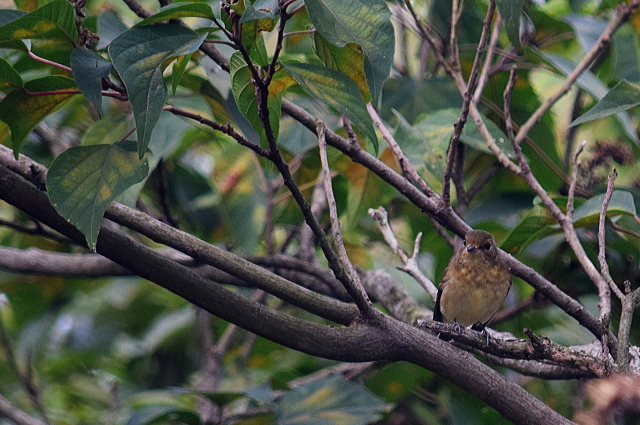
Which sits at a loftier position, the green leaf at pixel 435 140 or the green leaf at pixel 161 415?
the green leaf at pixel 435 140

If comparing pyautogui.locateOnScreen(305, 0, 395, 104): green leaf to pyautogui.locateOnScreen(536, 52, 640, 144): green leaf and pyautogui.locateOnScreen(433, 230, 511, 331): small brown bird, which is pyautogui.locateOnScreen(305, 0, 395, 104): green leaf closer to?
pyautogui.locateOnScreen(536, 52, 640, 144): green leaf

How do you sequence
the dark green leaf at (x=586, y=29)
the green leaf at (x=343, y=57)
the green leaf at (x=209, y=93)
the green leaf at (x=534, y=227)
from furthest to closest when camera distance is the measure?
the dark green leaf at (x=586, y=29), the green leaf at (x=209, y=93), the green leaf at (x=534, y=227), the green leaf at (x=343, y=57)

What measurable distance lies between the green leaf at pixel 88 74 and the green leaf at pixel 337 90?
42 cm

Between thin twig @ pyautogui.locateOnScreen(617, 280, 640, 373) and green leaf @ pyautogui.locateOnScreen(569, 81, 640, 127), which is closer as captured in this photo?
thin twig @ pyautogui.locateOnScreen(617, 280, 640, 373)

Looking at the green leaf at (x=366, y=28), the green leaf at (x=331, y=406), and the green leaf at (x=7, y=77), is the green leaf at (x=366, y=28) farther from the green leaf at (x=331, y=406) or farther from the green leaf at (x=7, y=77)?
the green leaf at (x=331, y=406)

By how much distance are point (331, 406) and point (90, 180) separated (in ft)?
5.14

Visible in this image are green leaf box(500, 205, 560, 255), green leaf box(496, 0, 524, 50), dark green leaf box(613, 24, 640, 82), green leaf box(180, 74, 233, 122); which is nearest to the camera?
green leaf box(496, 0, 524, 50)

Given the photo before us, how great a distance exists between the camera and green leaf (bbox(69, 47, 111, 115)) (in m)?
1.68

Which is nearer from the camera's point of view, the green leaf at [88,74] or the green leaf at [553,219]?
the green leaf at [88,74]

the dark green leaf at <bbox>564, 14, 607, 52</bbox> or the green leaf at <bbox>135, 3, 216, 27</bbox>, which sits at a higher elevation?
the green leaf at <bbox>135, 3, 216, 27</bbox>

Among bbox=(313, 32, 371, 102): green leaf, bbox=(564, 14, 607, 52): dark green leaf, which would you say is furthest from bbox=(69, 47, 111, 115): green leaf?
bbox=(564, 14, 607, 52): dark green leaf

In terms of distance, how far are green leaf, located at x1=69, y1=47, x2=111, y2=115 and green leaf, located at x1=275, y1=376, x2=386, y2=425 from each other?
1.67 meters

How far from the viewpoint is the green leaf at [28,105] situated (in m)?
1.92

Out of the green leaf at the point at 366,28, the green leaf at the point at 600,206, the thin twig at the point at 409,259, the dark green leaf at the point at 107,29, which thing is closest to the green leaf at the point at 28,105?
the dark green leaf at the point at 107,29
